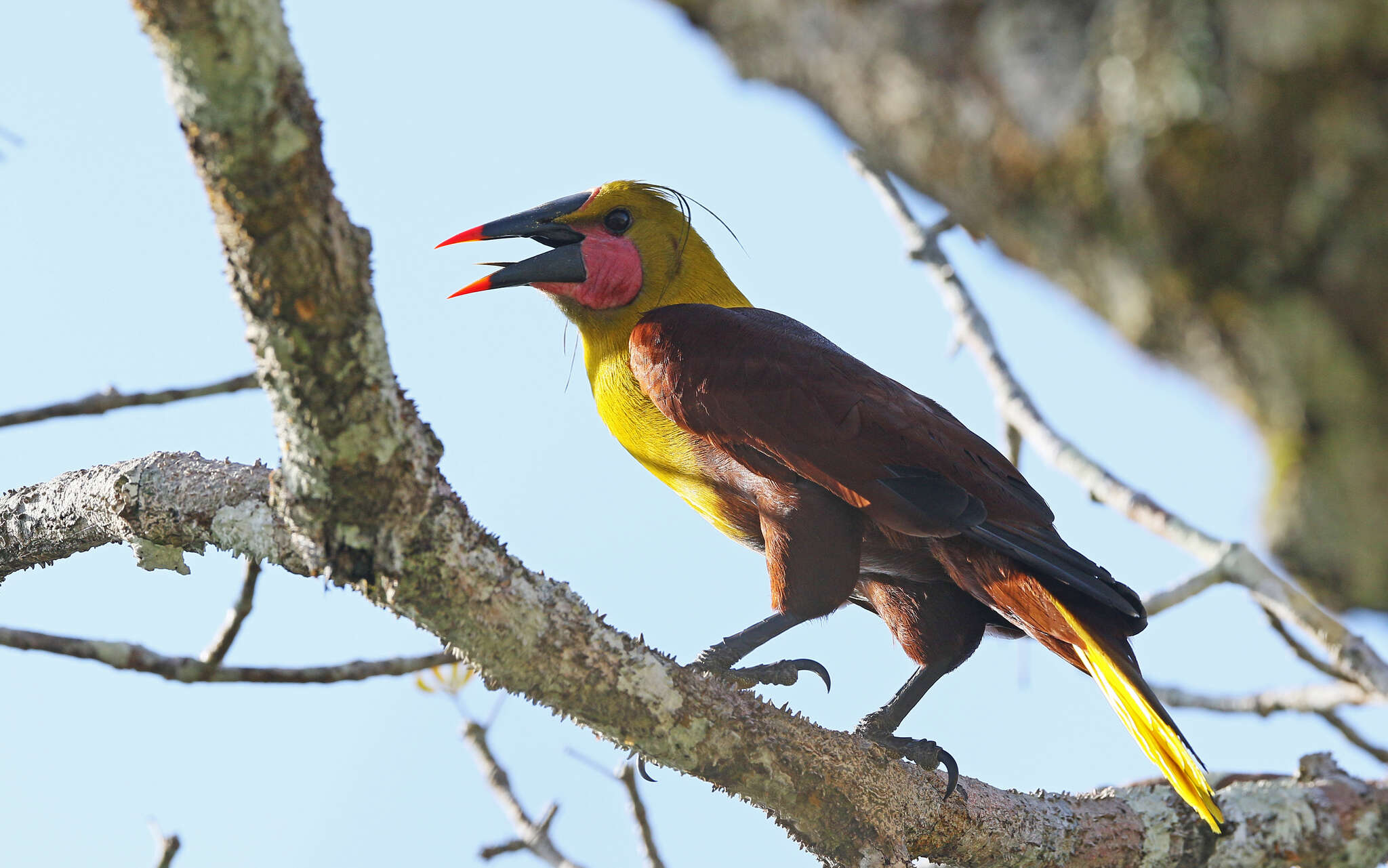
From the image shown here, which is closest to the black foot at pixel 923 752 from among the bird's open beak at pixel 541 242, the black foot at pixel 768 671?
the black foot at pixel 768 671

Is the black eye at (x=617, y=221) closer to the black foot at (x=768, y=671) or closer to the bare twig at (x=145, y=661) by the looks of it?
the black foot at (x=768, y=671)

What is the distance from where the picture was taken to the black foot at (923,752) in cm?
234

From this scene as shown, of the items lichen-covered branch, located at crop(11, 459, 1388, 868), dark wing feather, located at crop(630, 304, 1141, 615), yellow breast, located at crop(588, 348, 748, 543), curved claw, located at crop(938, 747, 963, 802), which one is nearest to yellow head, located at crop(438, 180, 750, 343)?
yellow breast, located at crop(588, 348, 748, 543)

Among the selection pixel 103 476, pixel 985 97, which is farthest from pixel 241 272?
pixel 103 476

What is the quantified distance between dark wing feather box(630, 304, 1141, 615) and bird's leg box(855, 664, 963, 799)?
498mm

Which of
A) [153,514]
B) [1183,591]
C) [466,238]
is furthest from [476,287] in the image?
[1183,591]

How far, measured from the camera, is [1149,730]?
226 centimetres

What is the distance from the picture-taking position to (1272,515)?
66 centimetres

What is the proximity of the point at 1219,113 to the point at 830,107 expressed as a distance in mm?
245

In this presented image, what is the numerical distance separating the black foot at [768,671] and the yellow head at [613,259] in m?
1.10

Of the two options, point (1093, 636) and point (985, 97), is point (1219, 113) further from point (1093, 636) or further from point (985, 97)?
point (1093, 636)

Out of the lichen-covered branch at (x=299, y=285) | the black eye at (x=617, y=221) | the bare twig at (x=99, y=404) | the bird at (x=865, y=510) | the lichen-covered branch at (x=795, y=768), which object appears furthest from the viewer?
the black eye at (x=617, y=221)

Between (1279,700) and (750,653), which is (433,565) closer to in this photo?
(750,653)

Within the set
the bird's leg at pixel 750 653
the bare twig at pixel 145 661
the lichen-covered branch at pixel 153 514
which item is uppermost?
the bird's leg at pixel 750 653
